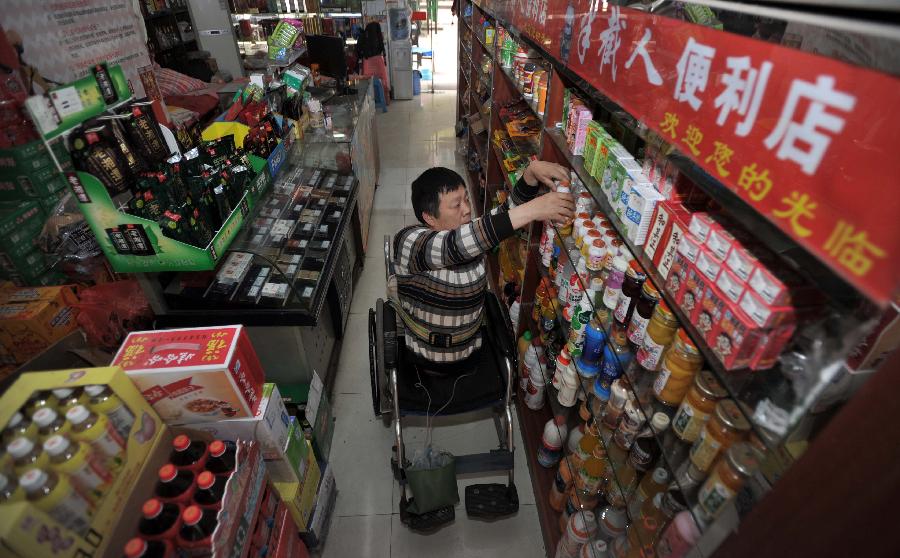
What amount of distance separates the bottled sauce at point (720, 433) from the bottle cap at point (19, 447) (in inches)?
64.7

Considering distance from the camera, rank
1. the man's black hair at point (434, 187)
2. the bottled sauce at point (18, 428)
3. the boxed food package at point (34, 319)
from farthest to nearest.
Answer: the boxed food package at point (34, 319) < the man's black hair at point (434, 187) < the bottled sauce at point (18, 428)

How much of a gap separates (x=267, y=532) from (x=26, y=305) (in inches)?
83.9

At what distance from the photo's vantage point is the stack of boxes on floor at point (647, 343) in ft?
3.22

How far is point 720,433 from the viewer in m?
1.07

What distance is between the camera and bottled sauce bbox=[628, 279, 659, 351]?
137 cm

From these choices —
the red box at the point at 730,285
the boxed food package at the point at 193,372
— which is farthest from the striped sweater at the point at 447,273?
the red box at the point at 730,285

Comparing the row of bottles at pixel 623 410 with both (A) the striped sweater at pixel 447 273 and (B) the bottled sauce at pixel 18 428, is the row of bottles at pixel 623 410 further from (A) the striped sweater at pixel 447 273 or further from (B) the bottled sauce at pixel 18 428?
(B) the bottled sauce at pixel 18 428

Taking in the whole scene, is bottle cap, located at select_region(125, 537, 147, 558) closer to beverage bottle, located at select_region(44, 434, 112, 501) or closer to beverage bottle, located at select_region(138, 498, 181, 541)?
beverage bottle, located at select_region(138, 498, 181, 541)

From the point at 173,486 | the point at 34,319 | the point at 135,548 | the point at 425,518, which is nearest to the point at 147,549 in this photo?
the point at 135,548

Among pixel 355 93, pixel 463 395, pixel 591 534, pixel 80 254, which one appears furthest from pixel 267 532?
pixel 355 93

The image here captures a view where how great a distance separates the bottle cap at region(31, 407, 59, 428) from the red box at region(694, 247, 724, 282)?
1675 millimetres

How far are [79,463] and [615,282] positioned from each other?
167 cm

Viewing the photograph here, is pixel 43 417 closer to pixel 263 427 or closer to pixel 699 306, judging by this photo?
pixel 263 427

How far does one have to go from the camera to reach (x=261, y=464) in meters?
1.57
